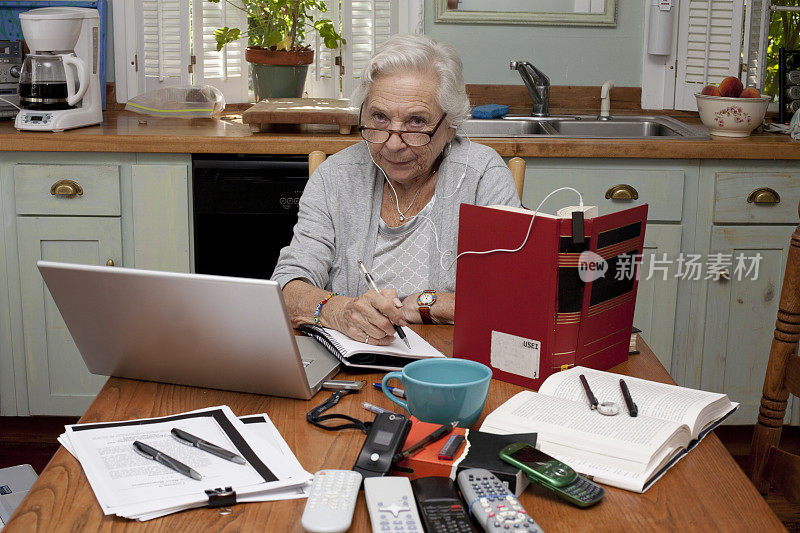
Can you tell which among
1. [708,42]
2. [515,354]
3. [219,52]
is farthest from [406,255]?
[708,42]

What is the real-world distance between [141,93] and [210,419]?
227 centimetres

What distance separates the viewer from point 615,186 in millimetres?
2580

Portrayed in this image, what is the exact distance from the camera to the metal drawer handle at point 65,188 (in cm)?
254

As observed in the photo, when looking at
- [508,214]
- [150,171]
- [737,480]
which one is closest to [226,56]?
[150,171]

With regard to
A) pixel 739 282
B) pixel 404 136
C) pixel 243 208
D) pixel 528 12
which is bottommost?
pixel 739 282

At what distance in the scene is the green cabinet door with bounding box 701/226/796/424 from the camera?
261 cm

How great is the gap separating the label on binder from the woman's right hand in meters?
0.16

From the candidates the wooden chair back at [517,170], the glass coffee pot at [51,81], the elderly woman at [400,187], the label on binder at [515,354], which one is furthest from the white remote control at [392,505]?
the glass coffee pot at [51,81]

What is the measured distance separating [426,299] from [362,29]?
5.83 ft

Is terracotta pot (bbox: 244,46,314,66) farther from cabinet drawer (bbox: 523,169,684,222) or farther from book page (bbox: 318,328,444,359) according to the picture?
book page (bbox: 318,328,444,359)

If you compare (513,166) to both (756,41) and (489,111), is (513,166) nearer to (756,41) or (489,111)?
(489,111)

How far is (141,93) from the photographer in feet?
10.2

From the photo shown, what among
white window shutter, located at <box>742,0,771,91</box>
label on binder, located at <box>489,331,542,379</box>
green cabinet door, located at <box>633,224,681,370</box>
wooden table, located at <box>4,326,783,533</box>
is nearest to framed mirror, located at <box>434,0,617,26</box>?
white window shutter, located at <box>742,0,771,91</box>

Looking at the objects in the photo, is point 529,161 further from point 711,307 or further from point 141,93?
point 141,93
